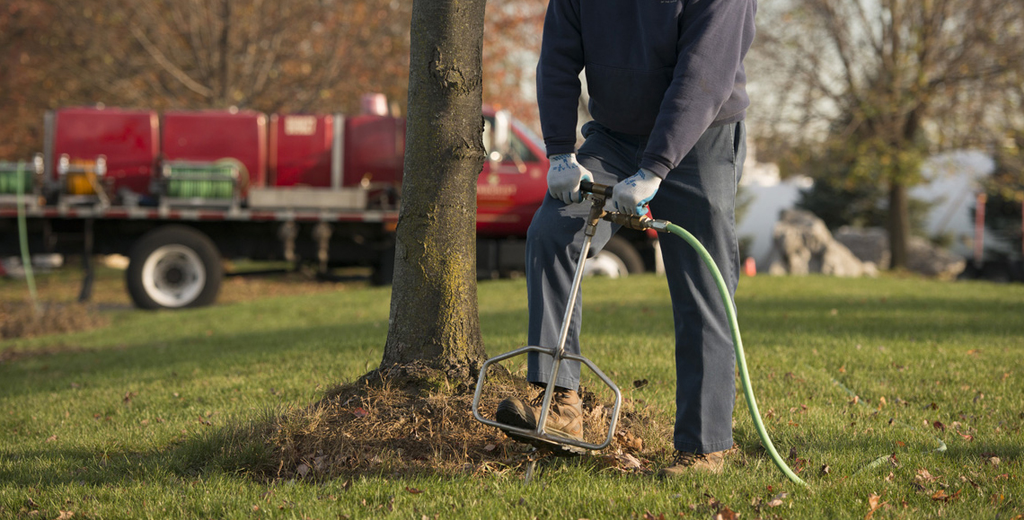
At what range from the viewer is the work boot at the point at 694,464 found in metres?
2.97

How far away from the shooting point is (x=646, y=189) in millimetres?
2771

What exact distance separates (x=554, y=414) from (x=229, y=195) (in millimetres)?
9177

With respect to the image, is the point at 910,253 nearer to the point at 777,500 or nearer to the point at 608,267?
the point at 608,267

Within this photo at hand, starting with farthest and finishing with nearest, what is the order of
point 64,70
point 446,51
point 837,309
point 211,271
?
1. point 64,70
2. point 211,271
3. point 837,309
4. point 446,51

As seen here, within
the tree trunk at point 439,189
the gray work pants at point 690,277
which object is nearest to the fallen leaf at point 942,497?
the gray work pants at point 690,277

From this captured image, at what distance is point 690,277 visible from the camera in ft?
9.76

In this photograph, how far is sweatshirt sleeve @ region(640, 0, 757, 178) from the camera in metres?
2.78

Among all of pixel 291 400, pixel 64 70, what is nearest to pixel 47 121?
pixel 64 70

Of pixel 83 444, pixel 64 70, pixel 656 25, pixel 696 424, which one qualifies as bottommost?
pixel 83 444

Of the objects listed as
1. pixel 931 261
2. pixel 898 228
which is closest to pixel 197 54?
pixel 898 228

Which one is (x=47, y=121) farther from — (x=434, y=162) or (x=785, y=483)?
(x=785, y=483)

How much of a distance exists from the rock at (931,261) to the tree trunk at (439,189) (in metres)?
19.7

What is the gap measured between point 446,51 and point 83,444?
7.68ft

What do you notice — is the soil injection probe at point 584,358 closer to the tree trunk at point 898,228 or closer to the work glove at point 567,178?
the work glove at point 567,178
